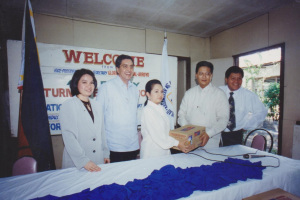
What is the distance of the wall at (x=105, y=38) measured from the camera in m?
3.49

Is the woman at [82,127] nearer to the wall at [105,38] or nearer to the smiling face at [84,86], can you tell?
the smiling face at [84,86]

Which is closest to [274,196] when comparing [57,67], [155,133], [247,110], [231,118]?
[155,133]

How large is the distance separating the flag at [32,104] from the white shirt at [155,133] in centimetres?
157

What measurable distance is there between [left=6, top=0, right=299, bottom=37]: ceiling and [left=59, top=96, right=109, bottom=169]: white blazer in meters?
2.35

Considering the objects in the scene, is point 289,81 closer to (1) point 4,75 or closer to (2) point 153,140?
(2) point 153,140

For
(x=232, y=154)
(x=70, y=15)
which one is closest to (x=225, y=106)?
(x=232, y=154)

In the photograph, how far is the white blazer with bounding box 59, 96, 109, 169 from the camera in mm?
1502

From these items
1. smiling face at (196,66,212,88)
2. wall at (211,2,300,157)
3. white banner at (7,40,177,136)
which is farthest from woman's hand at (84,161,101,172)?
wall at (211,2,300,157)

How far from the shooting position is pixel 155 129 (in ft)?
5.82

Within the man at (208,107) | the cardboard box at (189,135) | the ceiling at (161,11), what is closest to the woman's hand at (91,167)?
the cardboard box at (189,135)

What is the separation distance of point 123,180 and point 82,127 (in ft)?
2.41

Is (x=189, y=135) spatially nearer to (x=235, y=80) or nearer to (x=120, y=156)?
(x=120, y=156)

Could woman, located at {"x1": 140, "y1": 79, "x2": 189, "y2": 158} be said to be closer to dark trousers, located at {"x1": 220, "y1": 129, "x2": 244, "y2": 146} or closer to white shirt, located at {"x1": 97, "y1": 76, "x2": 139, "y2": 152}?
white shirt, located at {"x1": 97, "y1": 76, "x2": 139, "y2": 152}

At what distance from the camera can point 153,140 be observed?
71.4 inches
